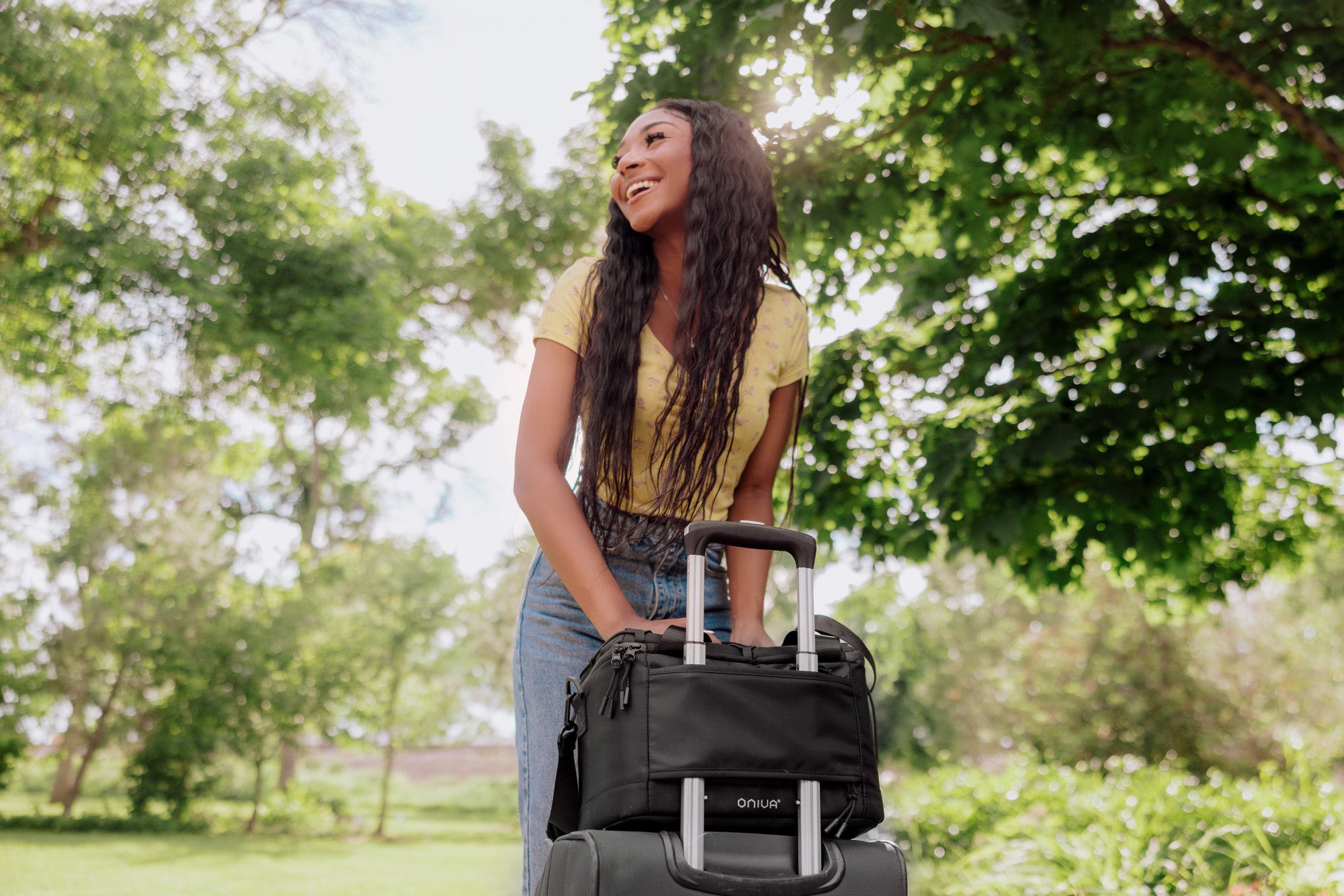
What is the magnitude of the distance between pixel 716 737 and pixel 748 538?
0.90ft

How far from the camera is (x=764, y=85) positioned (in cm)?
392

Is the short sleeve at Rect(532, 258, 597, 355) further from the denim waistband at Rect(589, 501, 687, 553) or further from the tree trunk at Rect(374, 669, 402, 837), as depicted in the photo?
the tree trunk at Rect(374, 669, 402, 837)

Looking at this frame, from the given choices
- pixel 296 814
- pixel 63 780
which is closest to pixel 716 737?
pixel 296 814

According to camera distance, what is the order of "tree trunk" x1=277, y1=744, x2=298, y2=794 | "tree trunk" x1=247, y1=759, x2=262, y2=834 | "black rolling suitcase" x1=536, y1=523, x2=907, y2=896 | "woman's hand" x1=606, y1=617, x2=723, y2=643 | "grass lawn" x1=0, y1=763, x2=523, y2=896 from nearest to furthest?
"black rolling suitcase" x1=536, y1=523, x2=907, y2=896 < "woman's hand" x1=606, y1=617, x2=723, y2=643 < "grass lawn" x1=0, y1=763, x2=523, y2=896 < "tree trunk" x1=247, y1=759, x2=262, y2=834 < "tree trunk" x1=277, y1=744, x2=298, y2=794

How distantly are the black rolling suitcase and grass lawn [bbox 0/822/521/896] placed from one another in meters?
9.30

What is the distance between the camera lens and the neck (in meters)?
1.93

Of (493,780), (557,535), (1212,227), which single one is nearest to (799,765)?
(557,535)

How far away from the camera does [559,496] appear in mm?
1631

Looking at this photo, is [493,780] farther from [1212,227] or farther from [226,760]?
[1212,227]

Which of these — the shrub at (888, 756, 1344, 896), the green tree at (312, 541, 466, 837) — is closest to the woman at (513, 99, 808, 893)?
the shrub at (888, 756, 1344, 896)

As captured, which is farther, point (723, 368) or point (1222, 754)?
point (1222, 754)

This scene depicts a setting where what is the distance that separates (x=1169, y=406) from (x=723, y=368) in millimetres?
3493

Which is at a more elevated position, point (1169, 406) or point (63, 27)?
point (63, 27)

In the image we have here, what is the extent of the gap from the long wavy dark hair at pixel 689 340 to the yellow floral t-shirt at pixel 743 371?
2 cm
